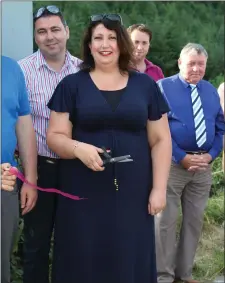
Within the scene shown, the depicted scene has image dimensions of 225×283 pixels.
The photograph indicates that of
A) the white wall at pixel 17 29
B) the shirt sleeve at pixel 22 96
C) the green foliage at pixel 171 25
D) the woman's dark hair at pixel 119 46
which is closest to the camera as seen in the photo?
the shirt sleeve at pixel 22 96

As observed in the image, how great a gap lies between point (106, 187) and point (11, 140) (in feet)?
1.72

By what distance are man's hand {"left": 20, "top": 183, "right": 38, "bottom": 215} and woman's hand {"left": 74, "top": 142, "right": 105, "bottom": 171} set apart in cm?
36

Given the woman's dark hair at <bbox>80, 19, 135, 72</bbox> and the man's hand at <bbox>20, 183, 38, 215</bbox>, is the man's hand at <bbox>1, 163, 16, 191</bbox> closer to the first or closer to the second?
the man's hand at <bbox>20, 183, 38, 215</bbox>

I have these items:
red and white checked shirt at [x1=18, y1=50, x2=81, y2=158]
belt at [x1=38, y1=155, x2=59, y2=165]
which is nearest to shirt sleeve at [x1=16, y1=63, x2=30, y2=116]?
red and white checked shirt at [x1=18, y1=50, x2=81, y2=158]

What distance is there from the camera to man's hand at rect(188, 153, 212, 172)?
3494mm

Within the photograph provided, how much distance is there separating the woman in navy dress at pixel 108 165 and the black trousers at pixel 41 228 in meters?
0.22

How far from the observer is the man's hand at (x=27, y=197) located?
2721mm

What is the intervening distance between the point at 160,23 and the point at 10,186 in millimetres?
6201

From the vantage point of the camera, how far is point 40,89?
2957 millimetres

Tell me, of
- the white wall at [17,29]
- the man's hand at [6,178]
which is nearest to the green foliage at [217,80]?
the white wall at [17,29]

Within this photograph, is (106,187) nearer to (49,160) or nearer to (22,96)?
(49,160)

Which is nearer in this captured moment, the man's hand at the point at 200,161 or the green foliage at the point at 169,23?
the man's hand at the point at 200,161

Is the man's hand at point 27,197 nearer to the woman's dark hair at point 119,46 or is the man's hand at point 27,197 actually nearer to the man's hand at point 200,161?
the woman's dark hair at point 119,46

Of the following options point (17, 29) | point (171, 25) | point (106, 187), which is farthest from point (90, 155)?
point (171, 25)
